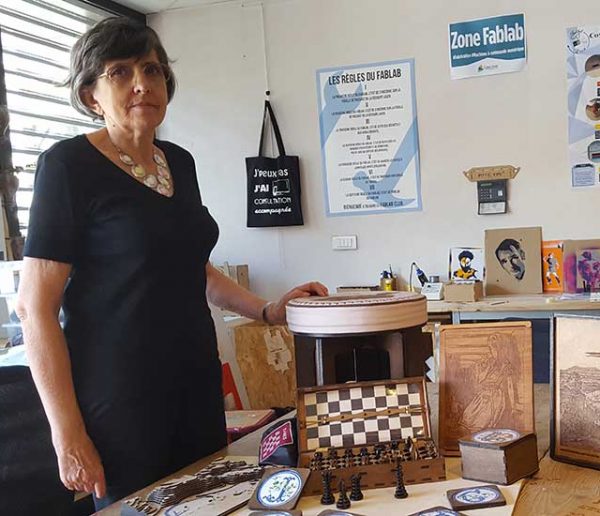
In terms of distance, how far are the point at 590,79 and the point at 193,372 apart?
3071 millimetres

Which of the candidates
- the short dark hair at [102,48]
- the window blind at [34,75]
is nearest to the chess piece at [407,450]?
the short dark hair at [102,48]

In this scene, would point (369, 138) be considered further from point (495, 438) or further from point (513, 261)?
point (495, 438)

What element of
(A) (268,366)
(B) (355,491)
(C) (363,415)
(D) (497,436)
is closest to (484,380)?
(D) (497,436)

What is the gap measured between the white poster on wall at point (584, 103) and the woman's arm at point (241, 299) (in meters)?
2.61

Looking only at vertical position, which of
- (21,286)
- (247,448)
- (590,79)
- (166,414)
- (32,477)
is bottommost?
(32,477)

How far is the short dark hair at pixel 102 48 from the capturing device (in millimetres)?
1347

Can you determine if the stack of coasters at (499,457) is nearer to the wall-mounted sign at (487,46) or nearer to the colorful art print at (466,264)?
the colorful art print at (466,264)

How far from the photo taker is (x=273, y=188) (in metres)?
4.19

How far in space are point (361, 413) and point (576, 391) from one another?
1.23ft

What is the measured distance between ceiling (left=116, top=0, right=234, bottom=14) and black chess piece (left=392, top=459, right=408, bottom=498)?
12.0 ft

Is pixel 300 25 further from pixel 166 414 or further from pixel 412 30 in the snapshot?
pixel 166 414

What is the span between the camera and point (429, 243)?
4.00 meters

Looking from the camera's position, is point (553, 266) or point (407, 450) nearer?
point (407, 450)

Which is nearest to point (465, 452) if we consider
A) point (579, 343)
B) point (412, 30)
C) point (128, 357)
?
point (579, 343)
